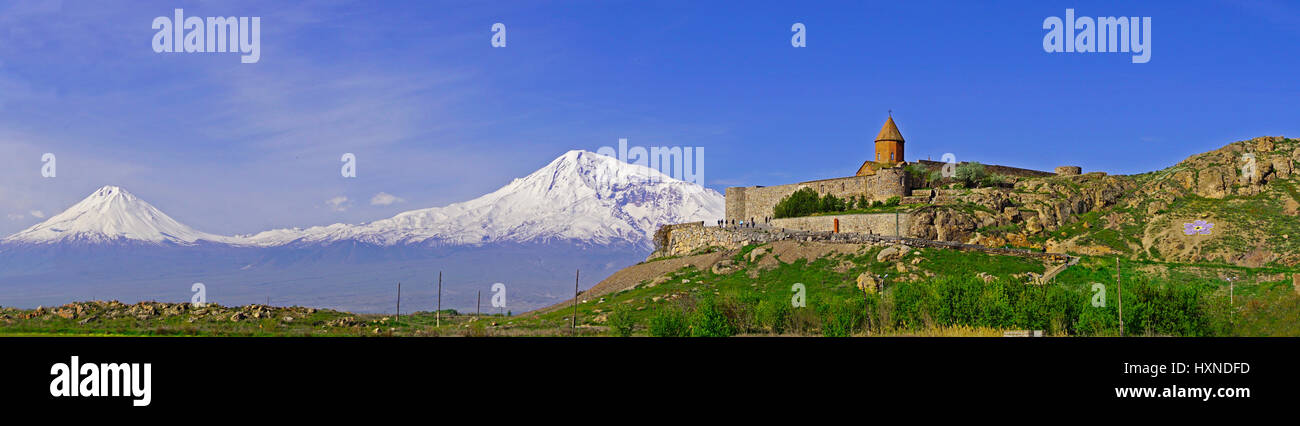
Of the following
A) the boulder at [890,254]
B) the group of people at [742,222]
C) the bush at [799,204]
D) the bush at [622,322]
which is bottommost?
the bush at [622,322]

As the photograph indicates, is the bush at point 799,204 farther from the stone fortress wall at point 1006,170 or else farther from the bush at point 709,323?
the bush at point 709,323

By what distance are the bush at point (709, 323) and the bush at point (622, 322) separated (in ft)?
10.7

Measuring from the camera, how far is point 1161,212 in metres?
62.1

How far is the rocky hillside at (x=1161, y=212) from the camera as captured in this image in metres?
56.4

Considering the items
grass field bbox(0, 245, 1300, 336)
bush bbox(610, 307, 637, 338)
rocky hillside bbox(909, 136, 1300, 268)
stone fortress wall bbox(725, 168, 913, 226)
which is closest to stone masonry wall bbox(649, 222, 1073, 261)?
grass field bbox(0, 245, 1300, 336)

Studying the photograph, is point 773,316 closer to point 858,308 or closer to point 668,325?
point 858,308

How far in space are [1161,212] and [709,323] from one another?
116ft

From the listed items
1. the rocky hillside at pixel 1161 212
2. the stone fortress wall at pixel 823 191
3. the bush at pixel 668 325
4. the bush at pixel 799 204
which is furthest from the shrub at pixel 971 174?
the bush at pixel 668 325

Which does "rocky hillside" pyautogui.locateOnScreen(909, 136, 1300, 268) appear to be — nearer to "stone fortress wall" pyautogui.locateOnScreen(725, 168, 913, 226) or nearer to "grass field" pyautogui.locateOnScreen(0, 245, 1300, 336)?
"stone fortress wall" pyautogui.locateOnScreen(725, 168, 913, 226)

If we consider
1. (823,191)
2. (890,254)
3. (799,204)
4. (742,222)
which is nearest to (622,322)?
(890,254)
